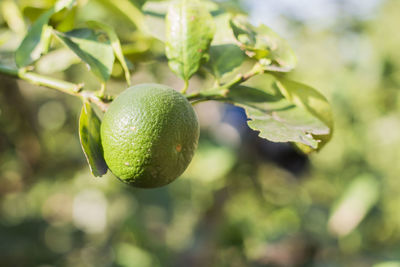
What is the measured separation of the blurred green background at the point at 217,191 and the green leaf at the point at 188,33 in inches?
31.3

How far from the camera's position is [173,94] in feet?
2.02

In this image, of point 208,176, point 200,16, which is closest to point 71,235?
point 208,176

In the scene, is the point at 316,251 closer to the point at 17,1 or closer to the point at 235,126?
the point at 235,126

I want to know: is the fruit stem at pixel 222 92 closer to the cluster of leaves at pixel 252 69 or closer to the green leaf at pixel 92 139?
the cluster of leaves at pixel 252 69

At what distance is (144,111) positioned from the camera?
1.94 feet

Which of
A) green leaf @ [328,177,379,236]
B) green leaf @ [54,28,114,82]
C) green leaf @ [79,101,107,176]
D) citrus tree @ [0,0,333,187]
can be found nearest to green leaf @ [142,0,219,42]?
citrus tree @ [0,0,333,187]

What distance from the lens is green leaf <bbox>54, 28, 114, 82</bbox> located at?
0.66 metres

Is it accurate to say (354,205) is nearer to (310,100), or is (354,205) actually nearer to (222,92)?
(310,100)

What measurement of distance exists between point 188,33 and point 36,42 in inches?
11.6

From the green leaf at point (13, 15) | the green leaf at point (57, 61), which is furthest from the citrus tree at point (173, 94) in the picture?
the green leaf at point (13, 15)

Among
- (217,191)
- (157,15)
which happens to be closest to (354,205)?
(217,191)

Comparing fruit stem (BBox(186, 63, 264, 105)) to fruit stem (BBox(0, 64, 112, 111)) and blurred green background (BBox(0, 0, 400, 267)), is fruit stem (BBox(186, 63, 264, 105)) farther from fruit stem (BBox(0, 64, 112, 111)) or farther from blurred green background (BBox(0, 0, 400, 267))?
blurred green background (BBox(0, 0, 400, 267))

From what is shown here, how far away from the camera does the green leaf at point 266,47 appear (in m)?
0.65

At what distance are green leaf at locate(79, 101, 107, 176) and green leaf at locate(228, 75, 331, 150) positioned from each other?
0.75ft
